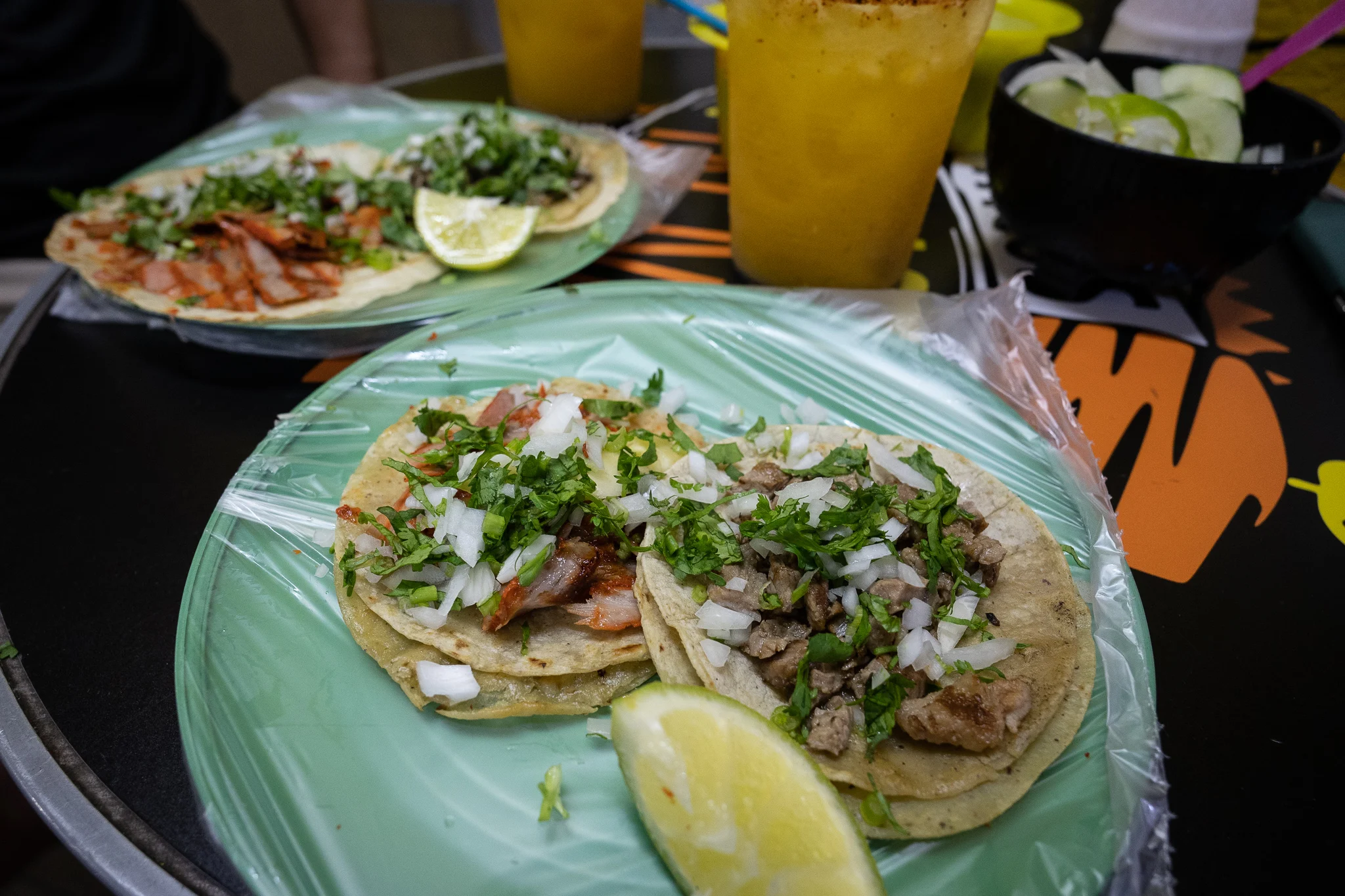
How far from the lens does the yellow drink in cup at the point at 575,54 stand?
126 inches

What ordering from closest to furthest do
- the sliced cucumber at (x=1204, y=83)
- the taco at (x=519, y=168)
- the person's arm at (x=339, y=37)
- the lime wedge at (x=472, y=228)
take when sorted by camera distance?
the sliced cucumber at (x=1204, y=83), the lime wedge at (x=472, y=228), the taco at (x=519, y=168), the person's arm at (x=339, y=37)

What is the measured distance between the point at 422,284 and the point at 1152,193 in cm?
217

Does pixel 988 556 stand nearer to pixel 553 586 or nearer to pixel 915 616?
pixel 915 616

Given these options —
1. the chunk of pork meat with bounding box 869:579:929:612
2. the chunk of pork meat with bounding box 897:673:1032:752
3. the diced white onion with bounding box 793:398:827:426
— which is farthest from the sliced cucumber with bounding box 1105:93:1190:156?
the chunk of pork meat with bounding box 897:673:1032:752

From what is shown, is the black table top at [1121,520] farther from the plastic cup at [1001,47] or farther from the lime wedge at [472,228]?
the plastic cup at [1001,47]

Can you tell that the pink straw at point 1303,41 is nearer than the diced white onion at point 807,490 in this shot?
No

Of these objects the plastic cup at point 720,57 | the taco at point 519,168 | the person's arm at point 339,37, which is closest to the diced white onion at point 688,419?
the taco at point 519,168

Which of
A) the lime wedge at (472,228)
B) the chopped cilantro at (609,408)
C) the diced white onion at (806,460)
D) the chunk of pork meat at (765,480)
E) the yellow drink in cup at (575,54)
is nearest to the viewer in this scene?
the chunk of pork meat at (765,480)

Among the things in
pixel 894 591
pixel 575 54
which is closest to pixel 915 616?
pixel 894 591

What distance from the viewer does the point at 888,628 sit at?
1.38m

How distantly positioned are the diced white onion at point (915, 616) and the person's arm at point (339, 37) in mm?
4816

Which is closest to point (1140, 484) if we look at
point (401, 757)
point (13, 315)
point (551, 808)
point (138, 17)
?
point (551, 808)

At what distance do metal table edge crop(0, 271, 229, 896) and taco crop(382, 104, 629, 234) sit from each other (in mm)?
1890

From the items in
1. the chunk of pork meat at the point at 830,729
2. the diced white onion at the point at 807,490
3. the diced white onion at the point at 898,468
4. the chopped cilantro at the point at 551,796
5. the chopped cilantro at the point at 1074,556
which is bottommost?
the chopped cilantro at the point at 551,796
